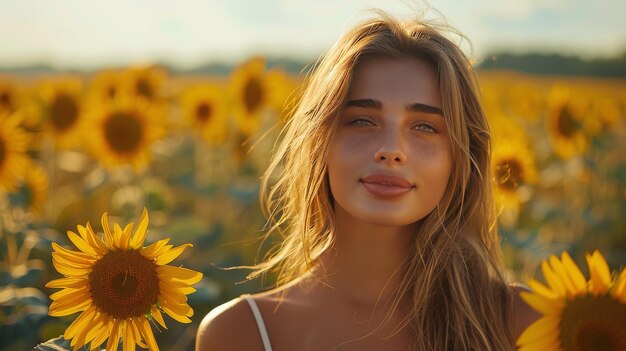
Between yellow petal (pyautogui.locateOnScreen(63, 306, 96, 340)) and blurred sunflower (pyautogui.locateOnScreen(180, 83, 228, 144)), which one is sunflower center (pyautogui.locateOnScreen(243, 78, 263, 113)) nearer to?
blurred sunflower (pyautogui.locateOnScreen(180, 83, 228, 144))

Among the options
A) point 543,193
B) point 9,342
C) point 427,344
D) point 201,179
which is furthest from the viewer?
point 543,193

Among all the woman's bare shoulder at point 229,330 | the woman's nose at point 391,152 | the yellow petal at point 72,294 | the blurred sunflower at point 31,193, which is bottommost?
the blurred sunflower at point 31,193

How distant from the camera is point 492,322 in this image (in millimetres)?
2021

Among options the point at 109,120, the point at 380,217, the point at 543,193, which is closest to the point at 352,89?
the point at 380,217

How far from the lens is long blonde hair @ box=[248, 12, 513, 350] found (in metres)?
2.00

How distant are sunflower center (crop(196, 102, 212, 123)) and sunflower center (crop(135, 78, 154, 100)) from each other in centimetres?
28

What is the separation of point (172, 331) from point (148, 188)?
2.18 ft

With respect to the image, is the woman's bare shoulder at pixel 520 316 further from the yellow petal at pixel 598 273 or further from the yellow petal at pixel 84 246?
the yellow petal at pixel 84 246

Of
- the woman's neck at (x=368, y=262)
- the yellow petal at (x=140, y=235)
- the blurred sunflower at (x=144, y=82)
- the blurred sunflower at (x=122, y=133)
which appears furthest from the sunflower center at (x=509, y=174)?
the blurred sunflower at (x=144, y=82)

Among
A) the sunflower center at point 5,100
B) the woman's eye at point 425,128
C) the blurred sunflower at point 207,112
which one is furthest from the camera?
the blurred sunflower at point 207,112

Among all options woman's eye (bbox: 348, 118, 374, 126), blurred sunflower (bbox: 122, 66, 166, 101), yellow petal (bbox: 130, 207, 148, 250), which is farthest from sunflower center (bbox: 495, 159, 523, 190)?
blurred sunflower (bbox: 122, 66, 166, 101)

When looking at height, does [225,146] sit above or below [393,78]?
below

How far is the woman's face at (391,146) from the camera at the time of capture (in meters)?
1.86

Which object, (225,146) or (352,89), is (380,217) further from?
(225,146)
